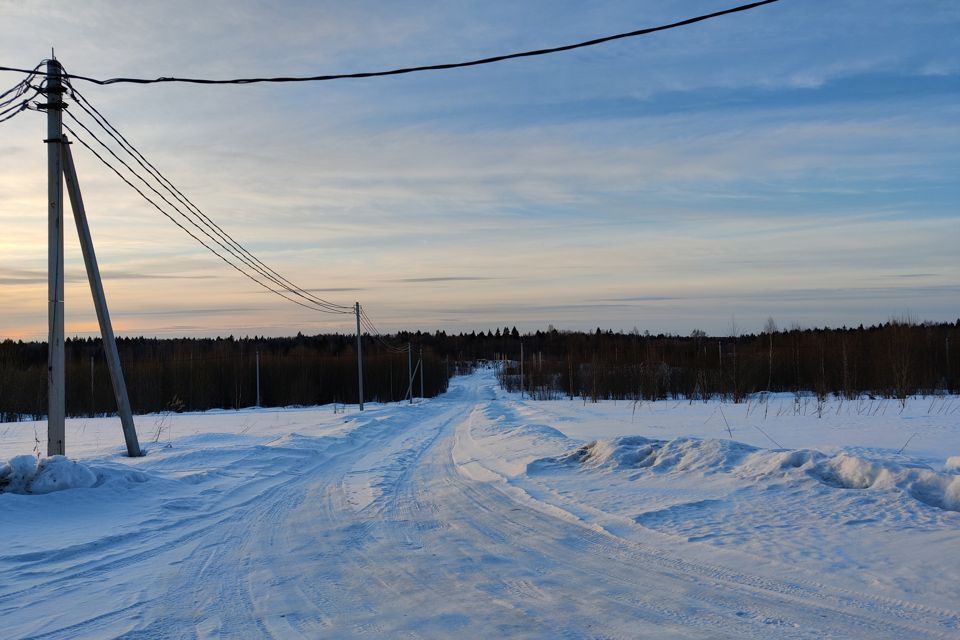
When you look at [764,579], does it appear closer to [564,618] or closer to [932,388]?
[564,618]

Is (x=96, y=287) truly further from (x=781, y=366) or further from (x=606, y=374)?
(x=781, y=366)

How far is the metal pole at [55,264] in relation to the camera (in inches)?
434

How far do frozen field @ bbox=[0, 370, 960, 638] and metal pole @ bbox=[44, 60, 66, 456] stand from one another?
1734 mm

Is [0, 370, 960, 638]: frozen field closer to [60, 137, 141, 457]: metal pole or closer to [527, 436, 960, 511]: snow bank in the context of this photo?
[527, 436, 960, 511]: snow bank

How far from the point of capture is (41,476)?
8547mm

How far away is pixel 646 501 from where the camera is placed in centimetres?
809

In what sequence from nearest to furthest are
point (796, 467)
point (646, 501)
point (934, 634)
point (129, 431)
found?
1. point (934, 634)
2. point (646, 501)
3. point (796, 467)
4. point (129, 431)

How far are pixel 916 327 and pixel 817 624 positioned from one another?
133 ft

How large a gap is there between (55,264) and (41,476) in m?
4.04

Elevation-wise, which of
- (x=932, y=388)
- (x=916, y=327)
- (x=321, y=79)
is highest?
(x=321, y=79)

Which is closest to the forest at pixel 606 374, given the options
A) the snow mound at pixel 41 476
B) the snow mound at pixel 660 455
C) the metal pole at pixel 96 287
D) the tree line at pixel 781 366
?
the tree line at pixel 781 366

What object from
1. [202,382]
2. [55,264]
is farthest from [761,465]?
[202,382]

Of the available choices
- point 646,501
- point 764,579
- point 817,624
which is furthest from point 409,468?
point 817,624

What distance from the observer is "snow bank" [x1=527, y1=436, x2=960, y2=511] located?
767 cm
